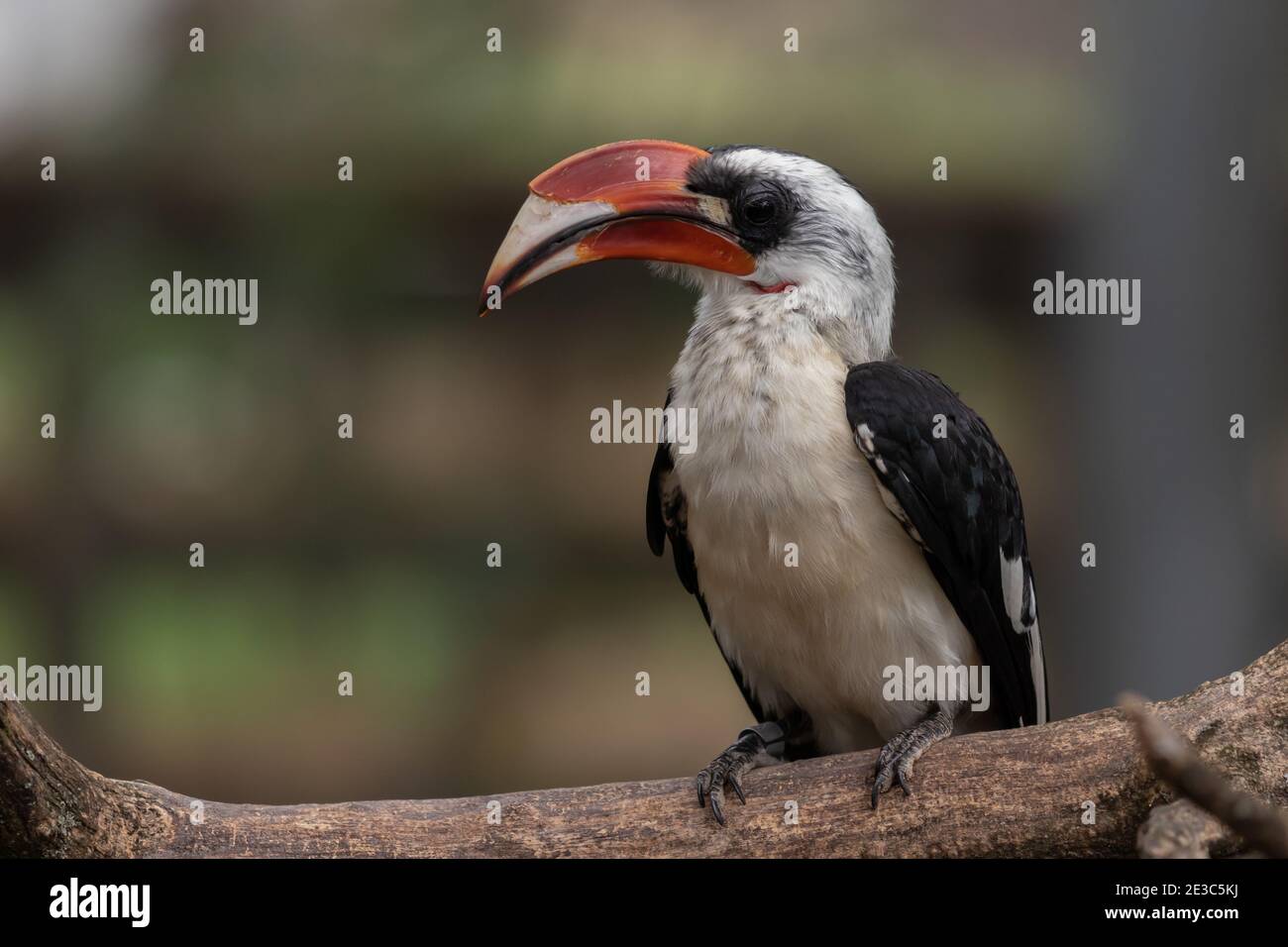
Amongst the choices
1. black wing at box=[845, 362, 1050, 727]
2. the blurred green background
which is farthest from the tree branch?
the blurred green background

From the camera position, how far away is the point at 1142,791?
190cm

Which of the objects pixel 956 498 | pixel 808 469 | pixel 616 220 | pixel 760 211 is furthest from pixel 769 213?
pixel 956 498

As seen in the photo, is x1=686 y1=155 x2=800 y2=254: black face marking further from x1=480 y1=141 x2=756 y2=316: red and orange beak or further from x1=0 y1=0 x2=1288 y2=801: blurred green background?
x1=0 y1=0 x2=1288 y2=801: blurred green background

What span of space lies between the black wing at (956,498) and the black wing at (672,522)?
14.9 inches

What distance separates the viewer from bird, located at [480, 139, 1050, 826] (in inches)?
84.7

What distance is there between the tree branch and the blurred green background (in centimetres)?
231

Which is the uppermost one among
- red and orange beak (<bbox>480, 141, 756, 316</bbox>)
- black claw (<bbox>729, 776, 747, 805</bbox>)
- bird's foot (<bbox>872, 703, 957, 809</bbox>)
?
red and orange beak (<bbox>480, 141, 756, 316</bbox>)

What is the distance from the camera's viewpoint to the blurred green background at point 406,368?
4.38 meters

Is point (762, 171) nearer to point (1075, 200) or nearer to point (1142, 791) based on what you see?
point (1142, 791)

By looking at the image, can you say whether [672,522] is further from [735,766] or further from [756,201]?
[756,201]

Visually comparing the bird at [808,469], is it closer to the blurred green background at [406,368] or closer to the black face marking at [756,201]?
the black face marking at [756,201]

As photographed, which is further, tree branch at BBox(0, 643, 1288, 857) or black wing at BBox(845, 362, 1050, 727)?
black wing at BBox(845, 362, 1050, 727)
